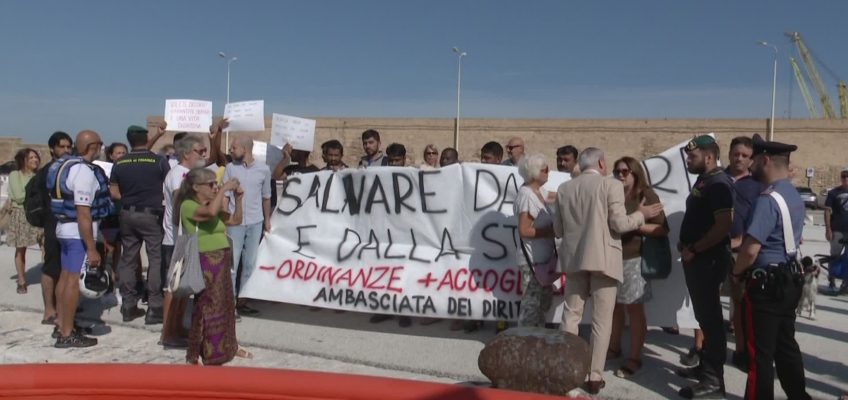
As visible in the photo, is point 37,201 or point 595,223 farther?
point 37,201

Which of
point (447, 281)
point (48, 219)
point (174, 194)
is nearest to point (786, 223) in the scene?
point (447, 281)

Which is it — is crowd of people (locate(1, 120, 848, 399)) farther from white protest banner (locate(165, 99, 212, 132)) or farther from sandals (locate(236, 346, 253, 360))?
white protest banner (locate(165, 99, 212, 132))

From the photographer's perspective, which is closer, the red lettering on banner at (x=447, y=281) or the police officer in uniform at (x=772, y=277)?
the police officer in uniform at (x=772, y=277)

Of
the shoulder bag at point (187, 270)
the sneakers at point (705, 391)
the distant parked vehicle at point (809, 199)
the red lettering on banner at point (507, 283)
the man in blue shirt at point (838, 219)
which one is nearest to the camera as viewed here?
the sneakers at point (705, 391)

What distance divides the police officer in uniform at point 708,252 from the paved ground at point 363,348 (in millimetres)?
226

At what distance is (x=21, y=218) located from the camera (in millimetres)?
8133

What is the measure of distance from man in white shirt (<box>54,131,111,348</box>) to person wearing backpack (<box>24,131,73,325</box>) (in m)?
0.45

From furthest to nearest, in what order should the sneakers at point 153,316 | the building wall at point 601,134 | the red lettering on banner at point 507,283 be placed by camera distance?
the building wall at point 601,134 → the sneakers at point 153,316 → the red lettering on banner at point 507,283

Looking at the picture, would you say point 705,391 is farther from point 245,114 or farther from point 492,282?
point 245,114

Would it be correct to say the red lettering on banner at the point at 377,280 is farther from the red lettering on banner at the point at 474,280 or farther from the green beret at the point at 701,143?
the green beret at the point at 701,143

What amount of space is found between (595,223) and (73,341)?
4.17 m

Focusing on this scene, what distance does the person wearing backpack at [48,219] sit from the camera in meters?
5.93

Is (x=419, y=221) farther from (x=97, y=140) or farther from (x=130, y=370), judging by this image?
(x=130, y=370)

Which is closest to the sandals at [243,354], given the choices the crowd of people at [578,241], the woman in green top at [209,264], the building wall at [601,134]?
the crowd of people at [578,241]
